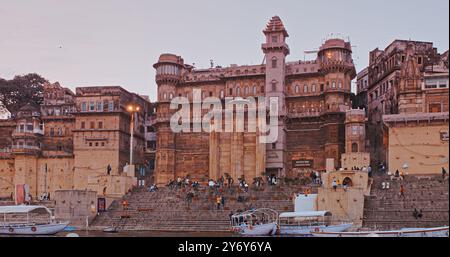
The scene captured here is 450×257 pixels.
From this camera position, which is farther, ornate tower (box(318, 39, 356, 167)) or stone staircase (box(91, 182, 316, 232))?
ornate tower (box(318, 39, 356, 167))

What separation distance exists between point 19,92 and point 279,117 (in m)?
30.8

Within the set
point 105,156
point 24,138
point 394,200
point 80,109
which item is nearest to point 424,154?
point 394,200

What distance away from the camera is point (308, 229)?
1212 inches

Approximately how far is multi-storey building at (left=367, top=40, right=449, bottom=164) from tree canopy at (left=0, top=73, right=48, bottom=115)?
36574mm

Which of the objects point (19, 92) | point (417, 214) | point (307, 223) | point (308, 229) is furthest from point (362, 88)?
point (19, 92)

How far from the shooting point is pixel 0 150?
6097cm

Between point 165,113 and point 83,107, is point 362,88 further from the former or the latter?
point 83,107

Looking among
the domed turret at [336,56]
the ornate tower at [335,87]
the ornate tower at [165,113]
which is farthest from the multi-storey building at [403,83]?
the ornate tower at [165,113]

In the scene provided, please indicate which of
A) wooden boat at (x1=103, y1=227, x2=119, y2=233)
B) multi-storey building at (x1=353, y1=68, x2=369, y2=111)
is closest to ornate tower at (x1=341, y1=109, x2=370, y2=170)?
multi-storey building at (x1=353, y1=68, x2=369, y2=111)

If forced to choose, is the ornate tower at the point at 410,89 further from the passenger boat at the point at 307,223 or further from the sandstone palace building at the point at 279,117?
the passenger boat at the point at 307,223

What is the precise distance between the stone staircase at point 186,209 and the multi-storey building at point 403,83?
41.2 ft

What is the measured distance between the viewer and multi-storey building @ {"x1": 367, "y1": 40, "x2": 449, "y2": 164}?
153ft

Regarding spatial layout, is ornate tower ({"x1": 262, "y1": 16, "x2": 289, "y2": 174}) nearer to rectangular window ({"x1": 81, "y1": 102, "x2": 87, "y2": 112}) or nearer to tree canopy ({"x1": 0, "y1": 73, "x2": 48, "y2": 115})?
rectangular window ({"x1": 81, "y1": 102, "x2": 87, "y2": 112})

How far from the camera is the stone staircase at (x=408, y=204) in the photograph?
3328 centimetres
